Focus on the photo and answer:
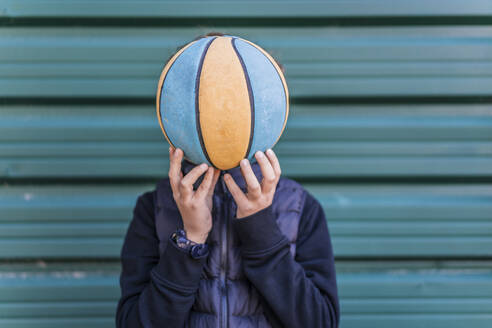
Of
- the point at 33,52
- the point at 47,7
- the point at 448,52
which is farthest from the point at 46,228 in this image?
the point at 448,52

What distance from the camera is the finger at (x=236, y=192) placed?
1147mm

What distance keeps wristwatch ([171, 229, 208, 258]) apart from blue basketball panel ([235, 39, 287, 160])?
31cm

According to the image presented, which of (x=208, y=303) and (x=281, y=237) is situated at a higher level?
(x=281, y=237)

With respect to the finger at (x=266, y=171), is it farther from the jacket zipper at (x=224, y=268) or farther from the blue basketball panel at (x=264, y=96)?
the jacket zipper at (x=224, y=268)

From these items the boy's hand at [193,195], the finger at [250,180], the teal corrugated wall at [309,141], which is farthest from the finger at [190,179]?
the teal corrugated wall at [309,141]

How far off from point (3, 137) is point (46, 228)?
0.50 meters

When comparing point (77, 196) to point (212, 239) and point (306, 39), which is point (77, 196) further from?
point (306, 39)

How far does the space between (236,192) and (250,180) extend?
79mm

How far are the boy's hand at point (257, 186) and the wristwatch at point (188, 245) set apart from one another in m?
0.14

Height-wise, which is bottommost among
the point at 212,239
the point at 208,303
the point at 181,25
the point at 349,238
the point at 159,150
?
the point at 349,238

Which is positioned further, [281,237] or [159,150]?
[159,150]

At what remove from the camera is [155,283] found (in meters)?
1.14

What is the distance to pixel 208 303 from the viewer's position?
1176 mm

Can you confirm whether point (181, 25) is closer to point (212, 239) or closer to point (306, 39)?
point (306, 39)
